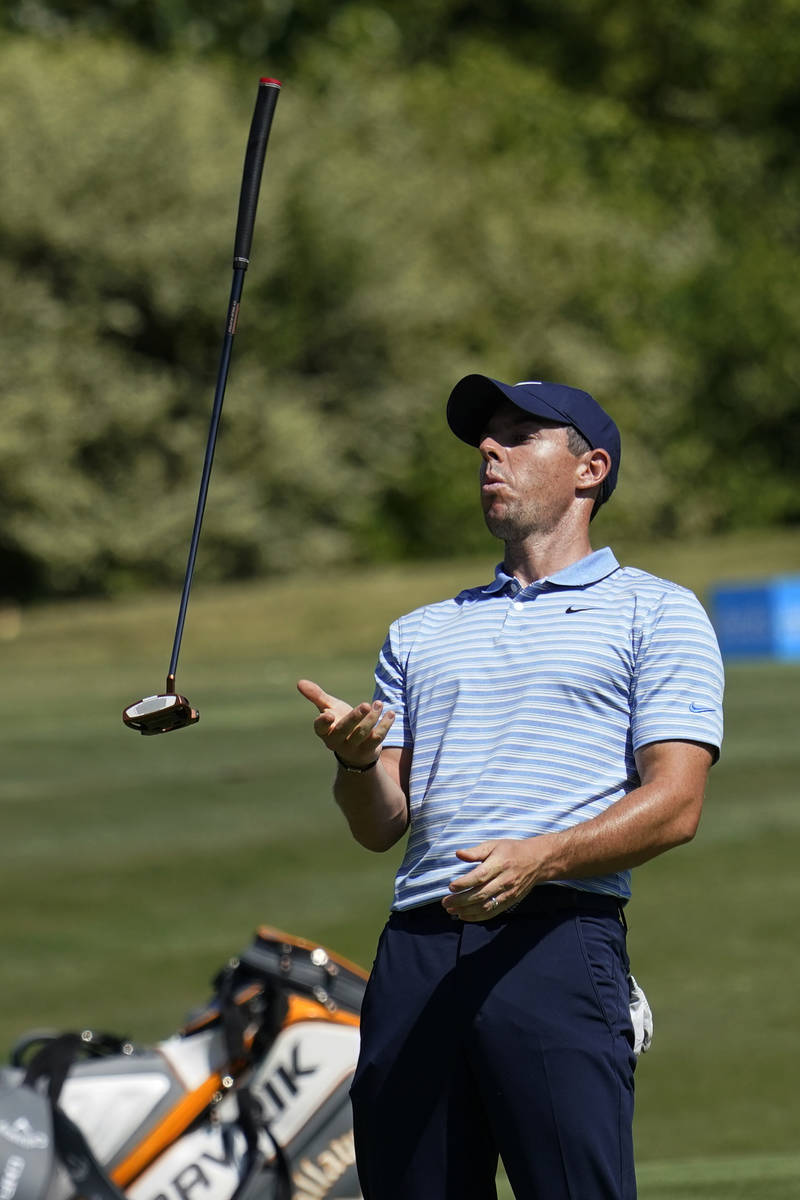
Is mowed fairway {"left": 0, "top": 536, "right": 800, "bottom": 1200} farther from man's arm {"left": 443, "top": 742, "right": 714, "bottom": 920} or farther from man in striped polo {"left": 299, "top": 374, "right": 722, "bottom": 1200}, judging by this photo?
man's arm {"left": 443, "top": 742, "right": 714, "bottom": 920}

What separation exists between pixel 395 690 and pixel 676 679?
0.55 meters

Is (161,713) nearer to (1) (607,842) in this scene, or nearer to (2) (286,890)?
(1) (607,842)

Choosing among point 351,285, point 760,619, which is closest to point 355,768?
point 760,619

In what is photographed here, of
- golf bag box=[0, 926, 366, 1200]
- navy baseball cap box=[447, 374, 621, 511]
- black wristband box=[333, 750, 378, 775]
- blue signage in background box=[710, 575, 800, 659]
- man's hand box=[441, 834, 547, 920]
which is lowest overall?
blue signage in background box=[710, 575, 800, 659]

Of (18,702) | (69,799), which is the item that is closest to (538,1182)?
(69,799)

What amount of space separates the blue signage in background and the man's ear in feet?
65.8

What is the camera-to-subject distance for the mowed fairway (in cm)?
686

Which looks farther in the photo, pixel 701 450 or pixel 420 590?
pixel 701 450

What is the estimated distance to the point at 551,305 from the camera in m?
42.0

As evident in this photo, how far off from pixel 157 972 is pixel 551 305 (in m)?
34.3

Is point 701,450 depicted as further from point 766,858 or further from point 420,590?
point 766,858

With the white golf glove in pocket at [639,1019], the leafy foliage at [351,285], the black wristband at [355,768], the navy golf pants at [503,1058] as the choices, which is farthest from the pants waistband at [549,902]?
the leafy foliage at [351,285]

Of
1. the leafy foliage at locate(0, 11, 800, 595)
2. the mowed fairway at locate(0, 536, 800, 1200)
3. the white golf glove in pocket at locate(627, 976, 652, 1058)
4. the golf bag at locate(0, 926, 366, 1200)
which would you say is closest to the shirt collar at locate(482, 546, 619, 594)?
the white golf glove in pocket at locate(627, 976, 652, 1058)

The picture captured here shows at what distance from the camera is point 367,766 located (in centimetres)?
319
